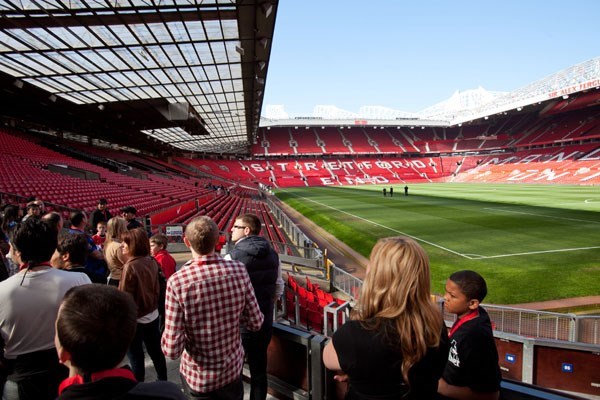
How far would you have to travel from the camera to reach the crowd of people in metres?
A: 1.34

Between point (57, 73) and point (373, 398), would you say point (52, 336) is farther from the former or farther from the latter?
point (57, 73)

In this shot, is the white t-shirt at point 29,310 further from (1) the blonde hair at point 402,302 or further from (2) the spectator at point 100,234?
(2) the spectator at point 100,234

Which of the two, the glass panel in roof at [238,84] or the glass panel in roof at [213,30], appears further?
the glass panel in roof at [238,84]

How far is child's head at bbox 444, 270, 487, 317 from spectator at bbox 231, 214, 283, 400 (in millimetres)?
1461

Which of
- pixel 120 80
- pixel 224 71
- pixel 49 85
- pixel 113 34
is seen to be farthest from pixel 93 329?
pixel 49 85

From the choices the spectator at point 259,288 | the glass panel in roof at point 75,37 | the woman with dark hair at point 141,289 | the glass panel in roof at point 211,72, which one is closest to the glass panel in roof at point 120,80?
the glass panel in roof at point 75,37

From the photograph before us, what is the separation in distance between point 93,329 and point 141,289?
6.79ft

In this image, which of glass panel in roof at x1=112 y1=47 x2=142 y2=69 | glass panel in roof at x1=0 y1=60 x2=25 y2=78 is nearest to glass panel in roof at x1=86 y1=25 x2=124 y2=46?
glass panel in roof at x1=112 y1=47 x2=142 y2=69

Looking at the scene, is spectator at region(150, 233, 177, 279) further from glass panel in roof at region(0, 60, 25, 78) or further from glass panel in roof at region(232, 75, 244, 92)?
glass panel in roof at region(232, 75, 244, 92)

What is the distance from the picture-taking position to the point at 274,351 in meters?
3.38

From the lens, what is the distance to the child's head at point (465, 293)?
2.49m

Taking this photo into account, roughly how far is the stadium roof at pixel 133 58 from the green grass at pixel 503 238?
31.8 feet

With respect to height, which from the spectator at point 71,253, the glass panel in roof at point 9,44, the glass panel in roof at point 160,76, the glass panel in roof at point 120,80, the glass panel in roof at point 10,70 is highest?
the glass panel in roof at point 160,76

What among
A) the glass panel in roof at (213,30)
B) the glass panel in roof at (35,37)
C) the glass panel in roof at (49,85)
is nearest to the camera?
the glass panel in roof at (35,37)
